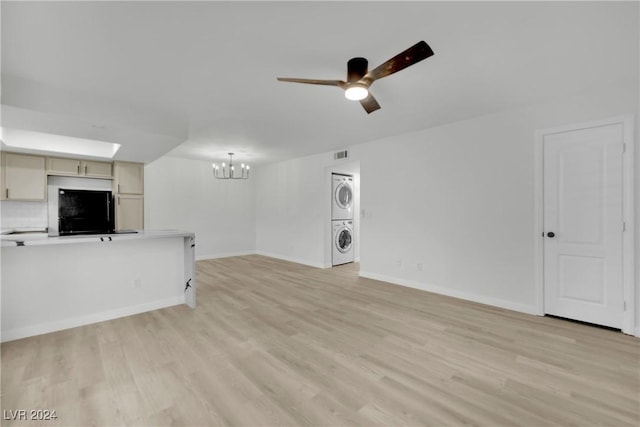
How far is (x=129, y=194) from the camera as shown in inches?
210

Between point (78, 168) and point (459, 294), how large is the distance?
21.9 feet

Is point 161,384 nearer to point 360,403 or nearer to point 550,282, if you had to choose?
point 360,403

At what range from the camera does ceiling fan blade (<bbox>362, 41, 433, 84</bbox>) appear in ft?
5.67

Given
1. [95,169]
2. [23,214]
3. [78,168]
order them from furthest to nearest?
[95,169], [78,168], [23,214]

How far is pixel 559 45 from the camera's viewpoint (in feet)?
6.98

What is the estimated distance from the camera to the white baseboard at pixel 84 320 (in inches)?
105

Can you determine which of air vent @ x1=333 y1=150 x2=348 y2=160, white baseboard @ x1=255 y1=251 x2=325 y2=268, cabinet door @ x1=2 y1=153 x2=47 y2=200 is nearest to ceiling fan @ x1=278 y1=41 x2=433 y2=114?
air vent @ x1=333 y1=150 x2=348 y2=160

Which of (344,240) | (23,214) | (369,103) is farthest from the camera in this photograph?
(344,240)

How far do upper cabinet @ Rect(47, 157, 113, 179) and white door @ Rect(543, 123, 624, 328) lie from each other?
7000mm

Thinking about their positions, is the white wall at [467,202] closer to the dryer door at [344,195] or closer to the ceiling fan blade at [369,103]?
the dryer door at [344,195]

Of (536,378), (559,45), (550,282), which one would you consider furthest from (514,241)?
(559,45)

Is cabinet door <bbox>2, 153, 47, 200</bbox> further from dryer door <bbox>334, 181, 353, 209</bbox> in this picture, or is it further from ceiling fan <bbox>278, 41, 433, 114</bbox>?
dryer door <bbox>334, 181, 353, 209</bbox>

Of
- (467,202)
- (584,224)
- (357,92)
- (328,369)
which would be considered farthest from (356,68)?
(584,224)

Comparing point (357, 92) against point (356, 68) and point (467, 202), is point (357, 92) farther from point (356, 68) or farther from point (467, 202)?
point (467, 202)
